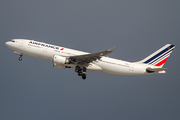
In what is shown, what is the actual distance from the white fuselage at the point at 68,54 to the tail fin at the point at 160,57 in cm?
254

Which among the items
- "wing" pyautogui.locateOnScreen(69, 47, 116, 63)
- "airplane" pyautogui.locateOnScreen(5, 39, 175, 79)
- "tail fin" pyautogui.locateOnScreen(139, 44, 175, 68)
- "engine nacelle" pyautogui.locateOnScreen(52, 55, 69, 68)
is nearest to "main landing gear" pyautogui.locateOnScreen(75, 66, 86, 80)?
"airplane" pyautogui.locateOnScreen(5, 39, 175, 79)

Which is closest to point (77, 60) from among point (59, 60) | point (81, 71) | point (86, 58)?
point (86, 58)

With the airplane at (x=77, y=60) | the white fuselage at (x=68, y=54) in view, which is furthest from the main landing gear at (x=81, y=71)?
the white fuselage at (x=68, y=54)

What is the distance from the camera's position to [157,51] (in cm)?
4344

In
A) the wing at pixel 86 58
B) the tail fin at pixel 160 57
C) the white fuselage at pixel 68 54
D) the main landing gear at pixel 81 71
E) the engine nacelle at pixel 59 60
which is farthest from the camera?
the tail fin at pixel 160 57

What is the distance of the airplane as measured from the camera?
37.3 meters

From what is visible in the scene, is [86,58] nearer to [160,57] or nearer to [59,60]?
[59,60]

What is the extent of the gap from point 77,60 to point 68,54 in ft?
5.65

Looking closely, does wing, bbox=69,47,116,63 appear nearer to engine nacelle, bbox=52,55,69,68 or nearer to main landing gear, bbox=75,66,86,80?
engine nacelle, bbox=52,55,69,68

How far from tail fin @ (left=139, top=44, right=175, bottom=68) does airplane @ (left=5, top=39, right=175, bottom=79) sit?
1414mm

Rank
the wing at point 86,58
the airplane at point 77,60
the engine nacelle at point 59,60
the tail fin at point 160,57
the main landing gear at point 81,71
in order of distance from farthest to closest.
Answer: the tail fin at point 160,57, the main landing gear at point 81,71, the airplane at point 77,60, the engine nacelle at point 59,60, the wing at point 86,58

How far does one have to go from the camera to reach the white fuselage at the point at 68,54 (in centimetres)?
3797

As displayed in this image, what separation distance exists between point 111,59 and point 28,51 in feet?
43.7

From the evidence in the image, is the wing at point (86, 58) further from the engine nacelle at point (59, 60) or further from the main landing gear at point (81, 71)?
the main landing gear at point (81, 71)
